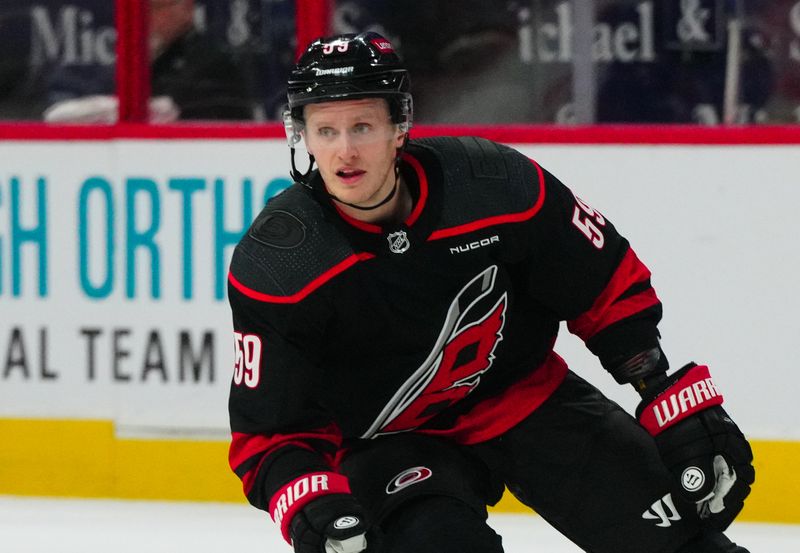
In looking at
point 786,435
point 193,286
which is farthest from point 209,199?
point 786,435

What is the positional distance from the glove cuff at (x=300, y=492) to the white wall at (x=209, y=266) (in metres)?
1.76

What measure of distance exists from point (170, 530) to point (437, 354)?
1650 millimetres

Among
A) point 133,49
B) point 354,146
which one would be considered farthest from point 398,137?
point 133,49

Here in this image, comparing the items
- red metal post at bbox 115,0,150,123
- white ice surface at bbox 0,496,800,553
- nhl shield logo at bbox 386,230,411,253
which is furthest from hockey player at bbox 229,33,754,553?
red metal post at bbox 115,0,150,123

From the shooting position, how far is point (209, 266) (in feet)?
14.0

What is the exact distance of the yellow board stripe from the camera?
427 cm

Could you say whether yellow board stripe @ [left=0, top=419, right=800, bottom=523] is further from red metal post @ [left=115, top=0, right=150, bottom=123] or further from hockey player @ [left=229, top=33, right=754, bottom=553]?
hockey player @ [left=229, top=33, right=754, bottom=553]

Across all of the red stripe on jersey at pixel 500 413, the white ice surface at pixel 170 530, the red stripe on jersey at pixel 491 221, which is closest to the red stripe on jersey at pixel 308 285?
the red stripe on jersey at pixel 491 221

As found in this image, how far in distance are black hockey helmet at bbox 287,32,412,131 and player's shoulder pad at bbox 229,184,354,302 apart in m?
0.17

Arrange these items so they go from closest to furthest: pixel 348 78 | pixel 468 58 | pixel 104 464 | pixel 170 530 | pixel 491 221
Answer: pixel 348 78 → pixel 491 221 → pixel 170 530 → pixel 468 58 → pixel 104 464

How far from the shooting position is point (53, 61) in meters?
4.47

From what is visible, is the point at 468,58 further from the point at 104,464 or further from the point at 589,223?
the point at 589,223

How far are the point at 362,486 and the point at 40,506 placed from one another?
198cm

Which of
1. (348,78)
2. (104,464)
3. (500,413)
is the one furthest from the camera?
(104,464)
